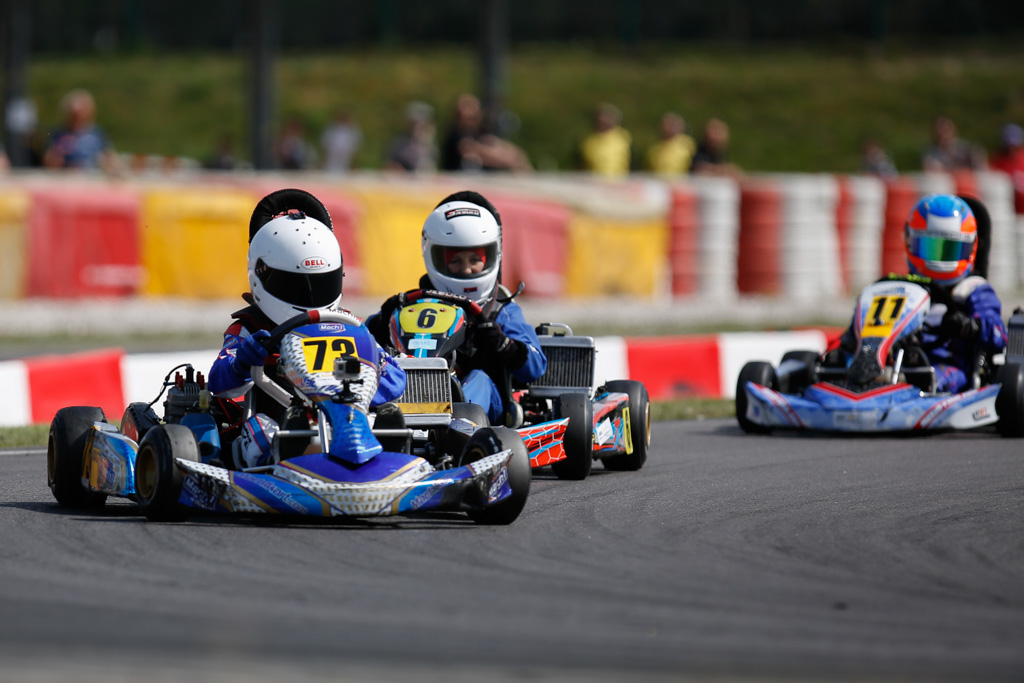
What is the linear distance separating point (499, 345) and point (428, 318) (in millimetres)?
309

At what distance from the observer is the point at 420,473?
5.55 meters

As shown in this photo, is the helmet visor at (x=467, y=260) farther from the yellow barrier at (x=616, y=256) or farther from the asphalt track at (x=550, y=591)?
the yellow barrier at (x=616, y=256)

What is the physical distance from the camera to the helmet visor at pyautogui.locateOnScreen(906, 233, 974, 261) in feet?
32.0

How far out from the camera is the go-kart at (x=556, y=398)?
701 cm

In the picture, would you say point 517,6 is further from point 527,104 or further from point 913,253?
point 913,253

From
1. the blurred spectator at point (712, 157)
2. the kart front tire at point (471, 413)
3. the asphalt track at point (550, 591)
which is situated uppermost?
the blurred spectator at point (712, 157)

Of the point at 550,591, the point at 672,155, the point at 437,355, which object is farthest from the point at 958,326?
the point at 672,155

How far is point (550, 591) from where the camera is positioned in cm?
448

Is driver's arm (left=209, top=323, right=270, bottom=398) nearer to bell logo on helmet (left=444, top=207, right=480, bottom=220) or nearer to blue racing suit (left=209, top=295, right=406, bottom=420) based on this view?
blue racing suit (left=209, top=295, right=406, bottom=420)

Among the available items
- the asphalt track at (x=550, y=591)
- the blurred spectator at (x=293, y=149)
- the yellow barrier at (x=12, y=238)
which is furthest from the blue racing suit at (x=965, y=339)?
the blurred spectator at (x=293, y=149)

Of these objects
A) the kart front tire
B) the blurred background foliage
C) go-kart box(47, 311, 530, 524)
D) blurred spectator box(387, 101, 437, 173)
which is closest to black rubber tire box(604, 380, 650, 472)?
the kart front tire

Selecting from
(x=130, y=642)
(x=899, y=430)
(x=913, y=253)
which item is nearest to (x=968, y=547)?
(x=130, y=642)

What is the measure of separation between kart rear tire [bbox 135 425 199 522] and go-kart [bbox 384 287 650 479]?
1187 millimetres

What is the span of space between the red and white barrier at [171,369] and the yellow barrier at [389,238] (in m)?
Answer: 2.97
